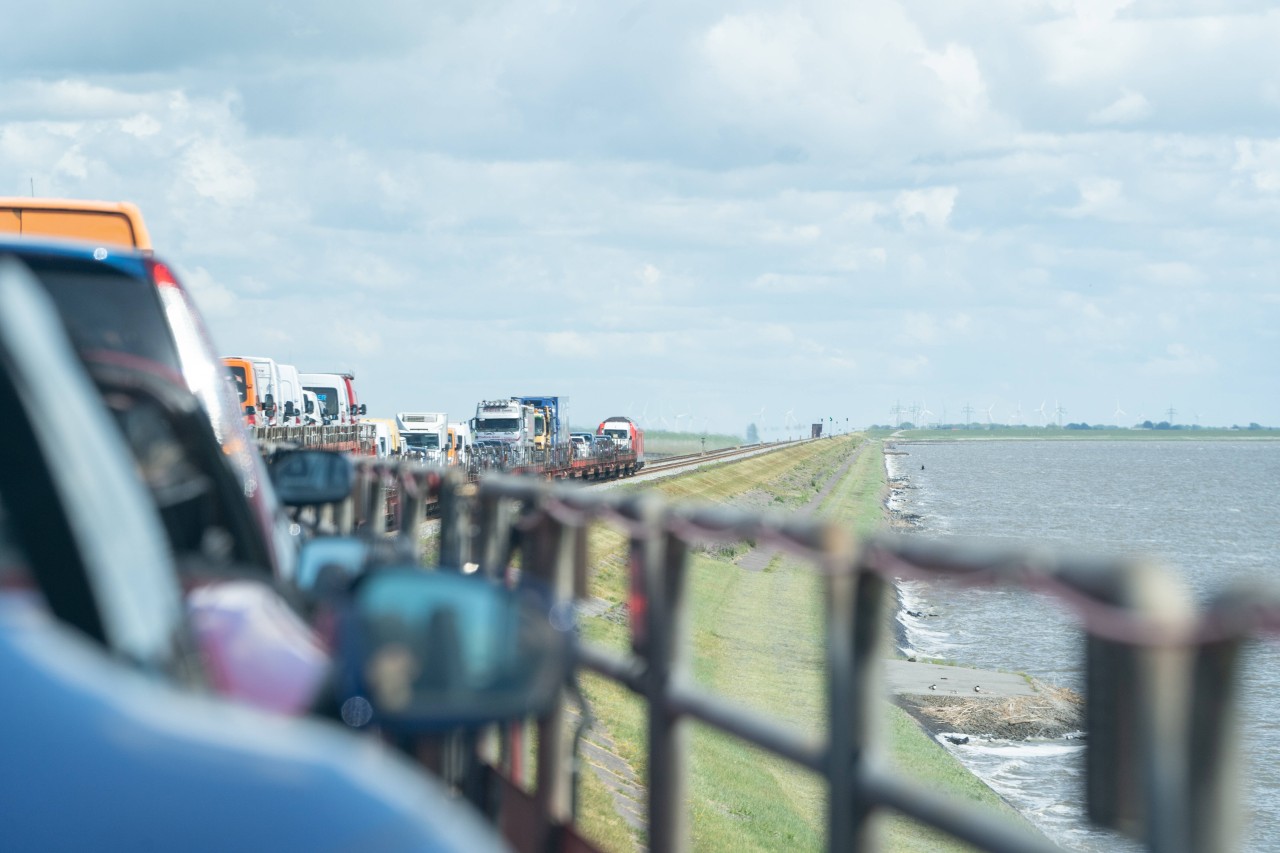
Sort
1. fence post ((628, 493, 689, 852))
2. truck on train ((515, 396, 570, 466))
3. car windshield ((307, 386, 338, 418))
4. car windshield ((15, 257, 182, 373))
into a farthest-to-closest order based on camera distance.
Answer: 1. truck on train ((515, 396, 570, 466))
2. car windshield ((307, 386, 338, 418))
3. fence post ((628, 493, 689, 852))
4. car windshield ((15, 257, 182, 373))

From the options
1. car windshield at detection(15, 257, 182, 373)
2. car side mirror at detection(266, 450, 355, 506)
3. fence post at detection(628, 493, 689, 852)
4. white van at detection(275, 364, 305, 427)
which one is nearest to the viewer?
car windshield at detection(15, 257, 182, 373)

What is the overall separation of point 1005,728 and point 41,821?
2971 centimetres

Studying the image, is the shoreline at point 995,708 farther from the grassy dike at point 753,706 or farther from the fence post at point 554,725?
the fence post at point 554,725

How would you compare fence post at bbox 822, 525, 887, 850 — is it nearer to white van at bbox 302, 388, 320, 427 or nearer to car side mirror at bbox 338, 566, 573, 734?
car side mirror at bbox 338, 566, 573, 734

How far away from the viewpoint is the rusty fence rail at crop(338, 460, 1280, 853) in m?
2.48

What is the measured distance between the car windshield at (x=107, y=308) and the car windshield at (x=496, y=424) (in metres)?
54.8

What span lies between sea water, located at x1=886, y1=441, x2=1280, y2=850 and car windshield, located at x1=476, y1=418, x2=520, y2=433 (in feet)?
50.9

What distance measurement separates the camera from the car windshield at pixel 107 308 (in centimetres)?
387

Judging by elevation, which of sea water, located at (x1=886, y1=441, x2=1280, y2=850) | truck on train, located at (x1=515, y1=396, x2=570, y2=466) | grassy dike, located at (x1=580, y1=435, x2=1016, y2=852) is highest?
truck on train, located at (x1=515, y1=396, x2=570, y2=466)

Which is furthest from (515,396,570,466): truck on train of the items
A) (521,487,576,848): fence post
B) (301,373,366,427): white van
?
(521,487,576,848): fence post

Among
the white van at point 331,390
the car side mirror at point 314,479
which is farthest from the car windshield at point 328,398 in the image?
the car side mirror at point 314,479

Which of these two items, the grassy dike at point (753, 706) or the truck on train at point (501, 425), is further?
the truck on train at point (501, 425)

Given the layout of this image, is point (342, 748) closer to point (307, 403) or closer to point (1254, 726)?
point (1254, 726)

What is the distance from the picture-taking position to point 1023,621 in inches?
1896
